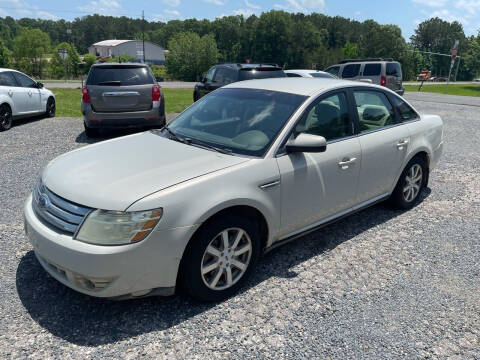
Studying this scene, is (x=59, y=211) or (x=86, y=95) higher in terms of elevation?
(x=86, y=95)

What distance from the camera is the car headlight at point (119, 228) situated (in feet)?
8.11

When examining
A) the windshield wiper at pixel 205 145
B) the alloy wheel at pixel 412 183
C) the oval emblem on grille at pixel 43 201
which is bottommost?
the alloy wheel at pixel 412 183

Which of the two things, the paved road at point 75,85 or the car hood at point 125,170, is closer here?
the car hood at point 125,170

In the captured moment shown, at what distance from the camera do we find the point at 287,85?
12.7ft

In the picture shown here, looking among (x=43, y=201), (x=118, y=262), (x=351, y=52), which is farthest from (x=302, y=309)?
(x=351, y=52)

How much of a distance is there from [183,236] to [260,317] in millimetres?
869

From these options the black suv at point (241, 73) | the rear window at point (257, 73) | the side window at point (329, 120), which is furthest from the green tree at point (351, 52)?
the side window at point (329, 120)

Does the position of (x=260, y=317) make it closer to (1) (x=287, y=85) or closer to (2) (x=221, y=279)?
(2) (x=221, y=279)

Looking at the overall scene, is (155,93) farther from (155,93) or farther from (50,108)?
(50,108)

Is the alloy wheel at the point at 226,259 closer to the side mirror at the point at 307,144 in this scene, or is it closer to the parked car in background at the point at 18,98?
the side mirror at the point at 307,144

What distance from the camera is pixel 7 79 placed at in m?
9.94

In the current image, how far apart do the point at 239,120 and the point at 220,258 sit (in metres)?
1.33

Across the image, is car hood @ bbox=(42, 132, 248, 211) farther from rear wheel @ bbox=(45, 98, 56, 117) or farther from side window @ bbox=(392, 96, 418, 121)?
rear wheel @ bbox=(45, 98, 56, 117)

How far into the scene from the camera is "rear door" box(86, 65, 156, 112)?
8.23 metres
